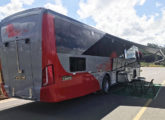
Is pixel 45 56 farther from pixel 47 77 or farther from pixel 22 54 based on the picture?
pixel 22 54

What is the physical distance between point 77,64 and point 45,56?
1604mm

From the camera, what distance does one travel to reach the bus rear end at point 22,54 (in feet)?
16.2

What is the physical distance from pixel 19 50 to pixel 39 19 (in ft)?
4.19

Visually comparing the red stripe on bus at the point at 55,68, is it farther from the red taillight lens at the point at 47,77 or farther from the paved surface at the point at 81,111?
the paved surface at the point at 81,111

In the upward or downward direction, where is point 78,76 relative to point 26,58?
downward

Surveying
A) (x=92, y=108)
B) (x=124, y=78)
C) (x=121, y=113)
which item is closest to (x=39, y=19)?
(x=92, y=108)

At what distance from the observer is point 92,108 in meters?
5.98

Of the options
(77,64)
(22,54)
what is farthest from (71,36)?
(22,54)

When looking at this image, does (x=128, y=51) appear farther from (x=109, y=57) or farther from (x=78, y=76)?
(x=78, y=76)

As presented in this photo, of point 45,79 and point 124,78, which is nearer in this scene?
point 45,79

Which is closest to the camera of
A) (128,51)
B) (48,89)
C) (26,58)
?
A: (48,89)

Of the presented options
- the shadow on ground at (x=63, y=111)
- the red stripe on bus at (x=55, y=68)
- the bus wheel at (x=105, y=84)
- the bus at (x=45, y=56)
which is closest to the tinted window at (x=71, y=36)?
the bus at (x=45, y=56)

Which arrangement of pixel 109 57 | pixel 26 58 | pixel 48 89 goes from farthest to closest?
pixel 109 57
pixel 26 58
pixel 48 89

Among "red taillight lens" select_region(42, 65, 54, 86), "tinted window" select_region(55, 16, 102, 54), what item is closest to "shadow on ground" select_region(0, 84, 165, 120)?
"red taillight lens" select_region(42, 65, 54, 86)
